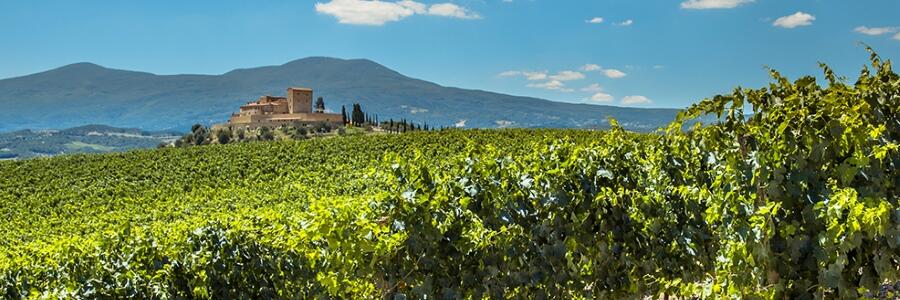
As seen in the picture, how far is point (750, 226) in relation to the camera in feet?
12.5

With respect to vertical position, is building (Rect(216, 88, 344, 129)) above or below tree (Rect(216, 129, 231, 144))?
above

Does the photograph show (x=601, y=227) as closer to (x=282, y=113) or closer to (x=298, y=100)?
(x=282, y=113)

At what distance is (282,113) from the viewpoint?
107250 mm

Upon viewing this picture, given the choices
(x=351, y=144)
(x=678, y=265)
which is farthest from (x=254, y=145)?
(x=678, y=265)

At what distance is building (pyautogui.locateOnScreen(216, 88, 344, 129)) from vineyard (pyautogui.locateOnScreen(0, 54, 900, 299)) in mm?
91300

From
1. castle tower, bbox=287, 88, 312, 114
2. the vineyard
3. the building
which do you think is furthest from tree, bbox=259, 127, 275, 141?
the vineyard

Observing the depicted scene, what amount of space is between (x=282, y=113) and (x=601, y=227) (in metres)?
106

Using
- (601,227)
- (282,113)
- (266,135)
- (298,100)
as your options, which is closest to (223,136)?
(266,135)

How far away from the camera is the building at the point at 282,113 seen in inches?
3858

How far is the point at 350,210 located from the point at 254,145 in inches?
1211

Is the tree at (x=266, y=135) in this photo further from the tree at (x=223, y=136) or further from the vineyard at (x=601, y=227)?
the vineyard at (x=601, y=227)

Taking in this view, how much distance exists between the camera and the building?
97981 mm

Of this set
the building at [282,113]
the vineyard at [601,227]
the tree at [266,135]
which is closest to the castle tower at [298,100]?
the building at [282,113]

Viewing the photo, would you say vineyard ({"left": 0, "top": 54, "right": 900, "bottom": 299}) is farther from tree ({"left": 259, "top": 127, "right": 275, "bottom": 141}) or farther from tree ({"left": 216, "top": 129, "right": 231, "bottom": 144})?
tree ({"left": 259, "top": 127, "right": 275, "bottom": 141})
